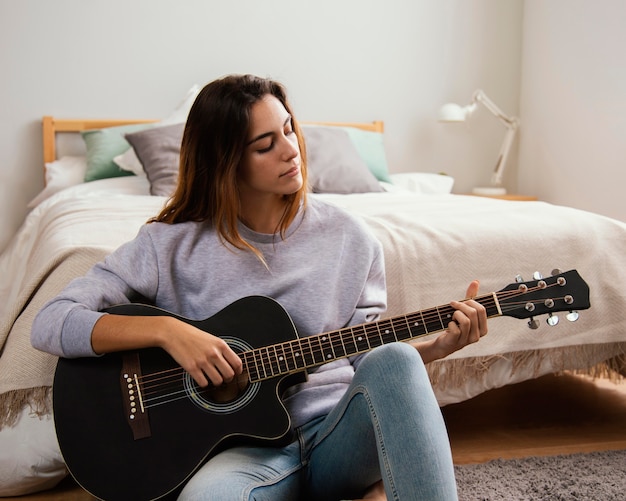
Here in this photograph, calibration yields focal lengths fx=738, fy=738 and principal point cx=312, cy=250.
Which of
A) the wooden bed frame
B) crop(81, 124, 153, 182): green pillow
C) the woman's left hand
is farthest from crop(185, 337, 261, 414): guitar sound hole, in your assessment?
the wooden bed frame

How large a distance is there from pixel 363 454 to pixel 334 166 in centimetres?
195

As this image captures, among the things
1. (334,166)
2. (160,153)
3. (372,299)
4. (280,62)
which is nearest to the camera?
(372,299)

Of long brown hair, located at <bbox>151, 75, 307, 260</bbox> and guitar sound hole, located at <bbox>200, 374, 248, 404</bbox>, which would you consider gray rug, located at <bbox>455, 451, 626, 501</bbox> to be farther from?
long brown hair, located at <bbox>151, 75, 307, 260</bbox>

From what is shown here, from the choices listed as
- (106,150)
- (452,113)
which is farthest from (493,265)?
(452,113)

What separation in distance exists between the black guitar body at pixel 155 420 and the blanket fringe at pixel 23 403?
0.28 m

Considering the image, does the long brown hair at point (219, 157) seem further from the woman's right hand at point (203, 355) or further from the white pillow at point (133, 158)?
the white pillow at point (133, 158)

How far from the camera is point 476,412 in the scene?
2.16 meters

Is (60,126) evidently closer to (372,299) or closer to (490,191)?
(490,191)

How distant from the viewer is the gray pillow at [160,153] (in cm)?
270

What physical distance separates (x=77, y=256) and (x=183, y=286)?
1.16 ft

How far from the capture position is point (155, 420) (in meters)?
1.19

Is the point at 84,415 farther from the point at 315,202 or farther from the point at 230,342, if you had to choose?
the point at 315,202

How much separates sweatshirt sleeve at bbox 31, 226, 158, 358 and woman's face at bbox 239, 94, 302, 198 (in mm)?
240

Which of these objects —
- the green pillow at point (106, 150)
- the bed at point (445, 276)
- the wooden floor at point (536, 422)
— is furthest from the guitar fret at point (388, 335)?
the green pillow at point (106, 150)
